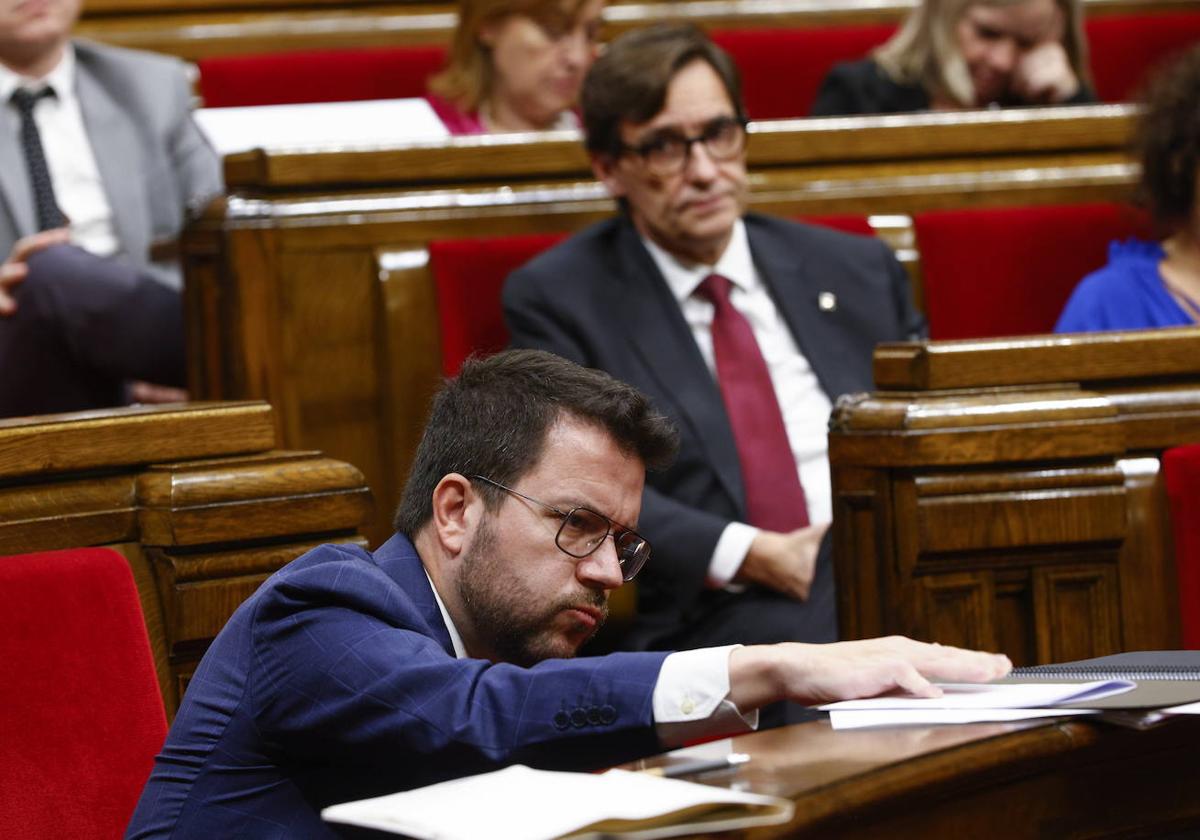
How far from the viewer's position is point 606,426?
39.4 inches

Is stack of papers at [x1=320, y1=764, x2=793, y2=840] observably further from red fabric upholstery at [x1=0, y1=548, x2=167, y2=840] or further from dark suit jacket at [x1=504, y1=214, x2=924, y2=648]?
dark suit jacket at [x1=504, y1=214, x2=924, y2=648]

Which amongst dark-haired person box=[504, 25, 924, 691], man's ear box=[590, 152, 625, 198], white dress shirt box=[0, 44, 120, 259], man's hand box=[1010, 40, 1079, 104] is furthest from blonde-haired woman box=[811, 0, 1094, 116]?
white dress shirt box=[0, 44, 120, 259]

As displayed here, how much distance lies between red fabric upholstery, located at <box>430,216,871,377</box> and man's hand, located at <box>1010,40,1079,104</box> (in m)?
0.84

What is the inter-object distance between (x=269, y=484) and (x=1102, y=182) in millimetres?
1131

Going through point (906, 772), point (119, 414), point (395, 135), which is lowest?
point (906, 772)

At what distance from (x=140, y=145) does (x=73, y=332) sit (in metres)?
0.49

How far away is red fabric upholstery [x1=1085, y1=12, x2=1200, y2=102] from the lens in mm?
2814

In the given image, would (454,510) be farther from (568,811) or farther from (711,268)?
(711,268)

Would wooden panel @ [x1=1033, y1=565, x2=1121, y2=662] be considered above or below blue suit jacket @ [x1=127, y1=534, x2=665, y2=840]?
below

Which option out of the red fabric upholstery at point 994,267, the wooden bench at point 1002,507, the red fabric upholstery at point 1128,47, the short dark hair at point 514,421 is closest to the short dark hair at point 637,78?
the red fabric upholstery at point 994,267

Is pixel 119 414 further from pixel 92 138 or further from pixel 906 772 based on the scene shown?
pixel 92 138

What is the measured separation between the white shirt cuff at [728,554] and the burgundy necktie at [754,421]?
0.09 metres

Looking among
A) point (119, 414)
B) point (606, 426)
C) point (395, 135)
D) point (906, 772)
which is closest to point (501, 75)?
point (395, 135)

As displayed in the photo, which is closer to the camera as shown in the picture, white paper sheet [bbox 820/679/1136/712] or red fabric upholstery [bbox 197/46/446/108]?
white paper sheet [bbox 820/679/1136/712]
